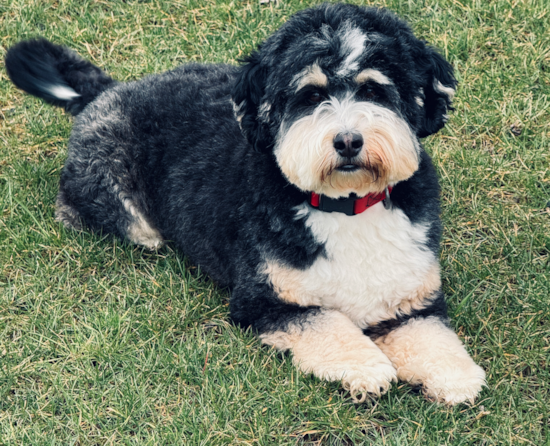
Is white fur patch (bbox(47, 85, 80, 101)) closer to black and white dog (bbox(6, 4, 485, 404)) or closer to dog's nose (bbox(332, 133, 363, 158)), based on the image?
black and white dog (bbox(6, 4, 485, 404))

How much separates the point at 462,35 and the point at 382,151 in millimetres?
2889

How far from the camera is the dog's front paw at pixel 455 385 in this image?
3232mm

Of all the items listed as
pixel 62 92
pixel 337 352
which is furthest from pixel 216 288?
pixel 62 92

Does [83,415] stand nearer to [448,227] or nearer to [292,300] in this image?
[292,300]

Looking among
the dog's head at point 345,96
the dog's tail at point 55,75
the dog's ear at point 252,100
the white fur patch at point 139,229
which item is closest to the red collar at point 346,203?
the dog's head at point 345,96

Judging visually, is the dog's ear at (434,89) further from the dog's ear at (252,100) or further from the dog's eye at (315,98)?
the dog's ear at (252,100)

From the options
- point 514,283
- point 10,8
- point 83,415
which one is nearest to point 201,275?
point 83,415

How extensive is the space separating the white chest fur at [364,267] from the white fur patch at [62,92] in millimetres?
2043

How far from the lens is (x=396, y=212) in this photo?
3422 mm

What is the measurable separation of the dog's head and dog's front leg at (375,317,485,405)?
0.80m

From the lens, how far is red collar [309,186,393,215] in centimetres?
330

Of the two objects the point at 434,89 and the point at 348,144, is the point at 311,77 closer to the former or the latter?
the point at 348,144

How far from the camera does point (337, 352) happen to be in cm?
335

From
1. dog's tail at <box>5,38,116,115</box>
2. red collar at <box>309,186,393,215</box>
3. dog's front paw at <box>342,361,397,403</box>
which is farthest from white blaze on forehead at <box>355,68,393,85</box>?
dog's tail at <box>5,38,116,115</box>
